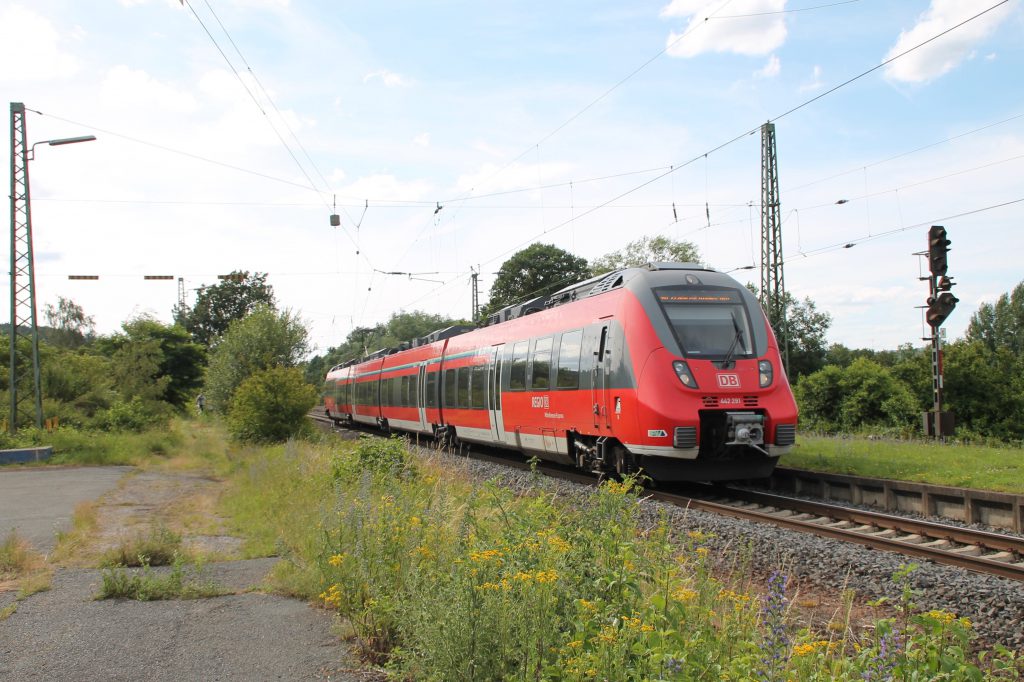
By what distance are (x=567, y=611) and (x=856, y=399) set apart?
2763cm

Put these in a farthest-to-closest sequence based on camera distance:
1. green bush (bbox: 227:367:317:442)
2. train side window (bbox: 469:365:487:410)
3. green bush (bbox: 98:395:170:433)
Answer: green bush (bbox: 98:395:170:433), green bush (bbox: 227:367:317:442), train side window (bbox: 469:365:487:410)

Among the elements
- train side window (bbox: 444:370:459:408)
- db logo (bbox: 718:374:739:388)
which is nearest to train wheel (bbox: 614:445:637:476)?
db logo (bbox: 718:374:739:388)

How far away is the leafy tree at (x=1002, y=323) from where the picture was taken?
86688mm

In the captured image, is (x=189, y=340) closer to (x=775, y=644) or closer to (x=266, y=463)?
(x=266, y=463)

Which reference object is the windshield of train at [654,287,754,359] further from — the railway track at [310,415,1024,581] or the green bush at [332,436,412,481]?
the green bush at [332,436,412,481]

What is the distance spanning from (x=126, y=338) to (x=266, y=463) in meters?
29.3

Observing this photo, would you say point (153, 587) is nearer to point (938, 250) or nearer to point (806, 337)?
point (938, 250)

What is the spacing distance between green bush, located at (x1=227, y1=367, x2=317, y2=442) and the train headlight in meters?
15.1

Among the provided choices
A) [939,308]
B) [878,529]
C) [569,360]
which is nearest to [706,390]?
[878,529]

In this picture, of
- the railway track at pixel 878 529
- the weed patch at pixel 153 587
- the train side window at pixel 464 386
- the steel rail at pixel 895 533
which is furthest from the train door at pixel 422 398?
the weed patch at pixel 153 587

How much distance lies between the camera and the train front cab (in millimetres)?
10820

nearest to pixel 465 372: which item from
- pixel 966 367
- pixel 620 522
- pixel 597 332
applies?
pixel 597 332

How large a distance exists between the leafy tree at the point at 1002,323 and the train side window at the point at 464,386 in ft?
274

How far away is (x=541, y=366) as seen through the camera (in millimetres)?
14664
